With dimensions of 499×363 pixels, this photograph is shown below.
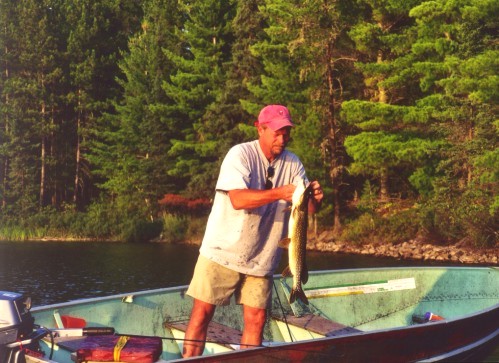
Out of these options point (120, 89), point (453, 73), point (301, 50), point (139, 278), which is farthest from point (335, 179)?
point (120, 89)

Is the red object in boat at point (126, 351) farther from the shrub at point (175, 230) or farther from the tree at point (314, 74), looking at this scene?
the shrub at point (175, 230)

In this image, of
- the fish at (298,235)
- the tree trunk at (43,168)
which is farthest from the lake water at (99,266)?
the tree trunk at (43,168)

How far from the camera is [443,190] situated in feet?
92.4

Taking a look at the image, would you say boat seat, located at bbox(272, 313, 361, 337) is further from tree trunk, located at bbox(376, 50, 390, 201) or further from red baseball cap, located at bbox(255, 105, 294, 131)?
tree trunk, located at bbox(376, 50, 390, 201)

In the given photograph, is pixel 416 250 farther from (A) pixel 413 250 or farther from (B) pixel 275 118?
(B) pixel 275 118

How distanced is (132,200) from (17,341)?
129 ft

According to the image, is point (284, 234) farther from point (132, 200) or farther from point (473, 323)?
point (132, 200)

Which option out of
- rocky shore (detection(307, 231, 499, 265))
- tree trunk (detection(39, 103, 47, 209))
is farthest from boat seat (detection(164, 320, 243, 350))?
tree trunk (detection(39, 103, 47, 209))

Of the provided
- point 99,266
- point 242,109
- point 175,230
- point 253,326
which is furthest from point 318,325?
point 242,109

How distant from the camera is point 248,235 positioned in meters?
6.39

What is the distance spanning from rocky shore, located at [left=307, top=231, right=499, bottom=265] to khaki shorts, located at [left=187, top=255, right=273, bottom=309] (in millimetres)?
19736

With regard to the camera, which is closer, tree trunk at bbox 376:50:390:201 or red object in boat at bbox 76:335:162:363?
red object in boat at bbox 76:335:162:363

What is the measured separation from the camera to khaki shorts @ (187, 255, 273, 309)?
648cm

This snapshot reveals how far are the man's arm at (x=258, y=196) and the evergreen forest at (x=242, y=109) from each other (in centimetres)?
1940
